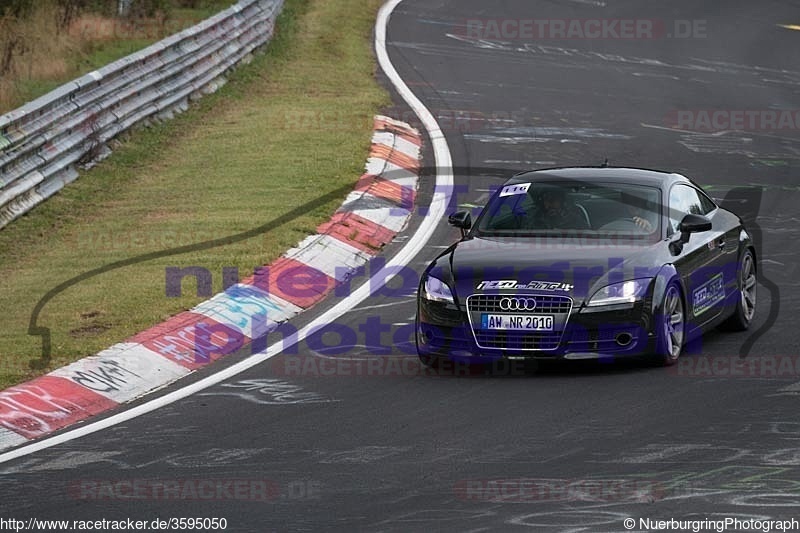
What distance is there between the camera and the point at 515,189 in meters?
12.2

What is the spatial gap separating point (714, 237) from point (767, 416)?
121 inches

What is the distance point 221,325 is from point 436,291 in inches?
88.5

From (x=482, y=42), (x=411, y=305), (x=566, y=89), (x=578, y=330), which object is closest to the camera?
(x=578, y=330)

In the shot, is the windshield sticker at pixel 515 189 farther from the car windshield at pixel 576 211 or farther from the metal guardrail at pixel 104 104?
the metal guardrail at pixel 104 104

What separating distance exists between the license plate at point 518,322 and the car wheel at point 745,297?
2426mm

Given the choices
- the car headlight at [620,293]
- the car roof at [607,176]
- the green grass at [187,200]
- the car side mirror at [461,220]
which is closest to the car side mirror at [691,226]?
the car roof at [607,176]

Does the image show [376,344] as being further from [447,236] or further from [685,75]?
[685,75]

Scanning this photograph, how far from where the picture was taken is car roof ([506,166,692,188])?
12.0 metres

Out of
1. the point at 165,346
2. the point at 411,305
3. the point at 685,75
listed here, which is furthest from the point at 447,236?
the point at 685,75

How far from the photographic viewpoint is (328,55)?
92.6 ft

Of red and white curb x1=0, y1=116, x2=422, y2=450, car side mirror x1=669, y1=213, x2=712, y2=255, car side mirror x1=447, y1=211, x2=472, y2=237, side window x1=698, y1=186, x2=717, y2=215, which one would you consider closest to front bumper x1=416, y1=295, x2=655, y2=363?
car side mirror x1=669, y1=213, x2=712, y2=255

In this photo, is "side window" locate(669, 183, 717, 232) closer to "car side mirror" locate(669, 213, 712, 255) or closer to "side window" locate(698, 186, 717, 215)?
"side window" locate(698, 186, 717, 215)

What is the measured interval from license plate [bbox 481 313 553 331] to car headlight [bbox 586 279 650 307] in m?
0.33

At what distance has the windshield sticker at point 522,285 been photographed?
10453 millimetres
